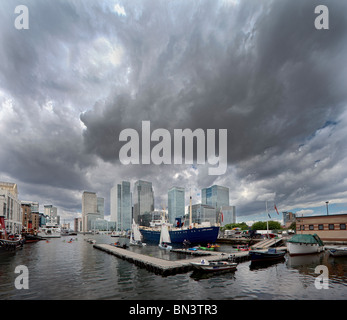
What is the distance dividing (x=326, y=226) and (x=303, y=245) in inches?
910

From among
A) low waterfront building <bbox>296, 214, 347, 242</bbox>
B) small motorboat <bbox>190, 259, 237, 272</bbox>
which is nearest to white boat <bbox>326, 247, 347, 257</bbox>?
low waterfront building <bbox>296, 214, 347, 242</bbox>

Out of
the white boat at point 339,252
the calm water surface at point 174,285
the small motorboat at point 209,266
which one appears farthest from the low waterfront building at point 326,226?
the small motorboat at point 209,266

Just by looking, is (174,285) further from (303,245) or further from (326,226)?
(326,226)

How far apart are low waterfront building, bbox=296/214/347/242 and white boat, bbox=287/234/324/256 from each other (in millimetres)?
15632

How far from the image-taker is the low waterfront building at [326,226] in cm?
6353

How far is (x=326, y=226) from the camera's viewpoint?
6681cm

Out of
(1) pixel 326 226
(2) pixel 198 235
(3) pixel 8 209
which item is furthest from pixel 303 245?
(3) pixel 8 209

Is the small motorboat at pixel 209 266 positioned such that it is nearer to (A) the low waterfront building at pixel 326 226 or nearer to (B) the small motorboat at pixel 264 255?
(B) the small motorboat at pixel 264 255

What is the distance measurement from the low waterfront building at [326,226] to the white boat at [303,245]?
15.6m

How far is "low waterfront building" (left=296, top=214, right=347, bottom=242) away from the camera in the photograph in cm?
6353
